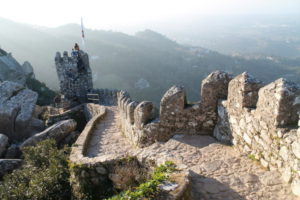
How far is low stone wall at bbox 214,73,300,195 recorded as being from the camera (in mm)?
4117

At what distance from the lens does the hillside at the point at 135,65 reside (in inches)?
2549

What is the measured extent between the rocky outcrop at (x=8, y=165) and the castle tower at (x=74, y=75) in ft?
28.2

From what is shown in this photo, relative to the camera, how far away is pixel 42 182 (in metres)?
6.14

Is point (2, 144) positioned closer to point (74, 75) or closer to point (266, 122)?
point (74, 75)

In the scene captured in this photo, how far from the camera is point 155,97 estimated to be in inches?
2232

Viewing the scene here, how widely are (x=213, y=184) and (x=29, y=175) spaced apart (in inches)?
189

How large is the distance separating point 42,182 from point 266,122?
4924 mm

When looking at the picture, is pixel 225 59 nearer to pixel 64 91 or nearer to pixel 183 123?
pixel 64 91

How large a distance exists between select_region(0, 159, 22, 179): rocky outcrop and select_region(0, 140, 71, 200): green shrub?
1.27 metres

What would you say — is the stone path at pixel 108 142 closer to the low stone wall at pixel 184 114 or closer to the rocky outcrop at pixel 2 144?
the low stone wall at pixel 184 114

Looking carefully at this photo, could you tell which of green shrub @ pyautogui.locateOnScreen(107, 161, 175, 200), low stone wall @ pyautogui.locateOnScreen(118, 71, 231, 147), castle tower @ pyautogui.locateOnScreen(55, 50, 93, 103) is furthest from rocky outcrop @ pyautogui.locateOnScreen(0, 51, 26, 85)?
green shrub @ pyautogui.locateOnScreen(107, 161, 175, 200)

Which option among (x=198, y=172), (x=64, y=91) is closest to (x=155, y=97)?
(x=64, y=91)

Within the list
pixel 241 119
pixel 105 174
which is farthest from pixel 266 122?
pixel 105 174

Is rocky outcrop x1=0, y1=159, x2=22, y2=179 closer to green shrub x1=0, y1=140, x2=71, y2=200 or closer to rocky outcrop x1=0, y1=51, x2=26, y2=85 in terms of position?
green shrub x1=0, y1=140, x2=71, y2=200
